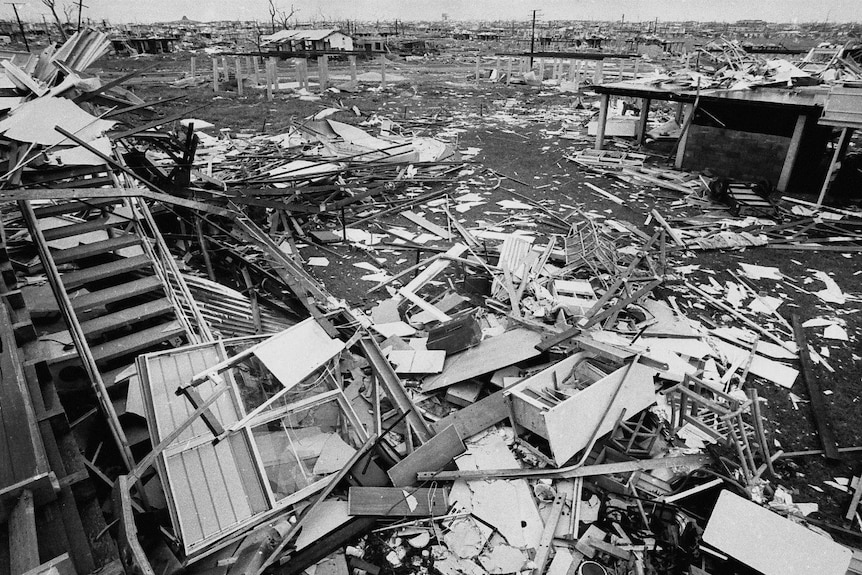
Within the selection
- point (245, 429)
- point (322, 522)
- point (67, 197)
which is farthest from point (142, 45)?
point (322, 522)

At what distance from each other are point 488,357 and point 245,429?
3456mm

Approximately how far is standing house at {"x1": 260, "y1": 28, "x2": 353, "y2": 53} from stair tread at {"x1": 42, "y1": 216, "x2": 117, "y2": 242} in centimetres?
3541

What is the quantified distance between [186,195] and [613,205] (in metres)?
10.9

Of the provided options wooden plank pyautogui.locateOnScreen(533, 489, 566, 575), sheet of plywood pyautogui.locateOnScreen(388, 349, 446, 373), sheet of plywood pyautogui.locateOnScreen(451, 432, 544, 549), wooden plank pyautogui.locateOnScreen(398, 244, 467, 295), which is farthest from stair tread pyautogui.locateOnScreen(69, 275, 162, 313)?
wooden plank pyautogui.locateOnScreen(533, 489, 566, 575)

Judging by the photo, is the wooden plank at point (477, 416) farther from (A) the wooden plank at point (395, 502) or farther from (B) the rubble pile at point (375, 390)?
(A) the wooden plank at point (395, 502)

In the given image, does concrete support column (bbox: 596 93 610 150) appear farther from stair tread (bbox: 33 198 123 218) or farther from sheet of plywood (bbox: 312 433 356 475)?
sheet of plywood (bbox: 312 433 356 475)

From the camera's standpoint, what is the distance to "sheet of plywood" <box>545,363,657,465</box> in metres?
5.22

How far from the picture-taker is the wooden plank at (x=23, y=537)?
9.10ft

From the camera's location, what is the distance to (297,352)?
200 inches

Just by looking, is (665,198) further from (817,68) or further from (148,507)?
(148,507)

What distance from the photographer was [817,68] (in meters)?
15.7

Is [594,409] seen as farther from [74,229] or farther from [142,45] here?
[142,45]

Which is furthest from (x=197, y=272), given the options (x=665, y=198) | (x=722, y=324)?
(x=665, y=198)

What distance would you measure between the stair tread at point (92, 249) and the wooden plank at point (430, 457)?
17.3ft
